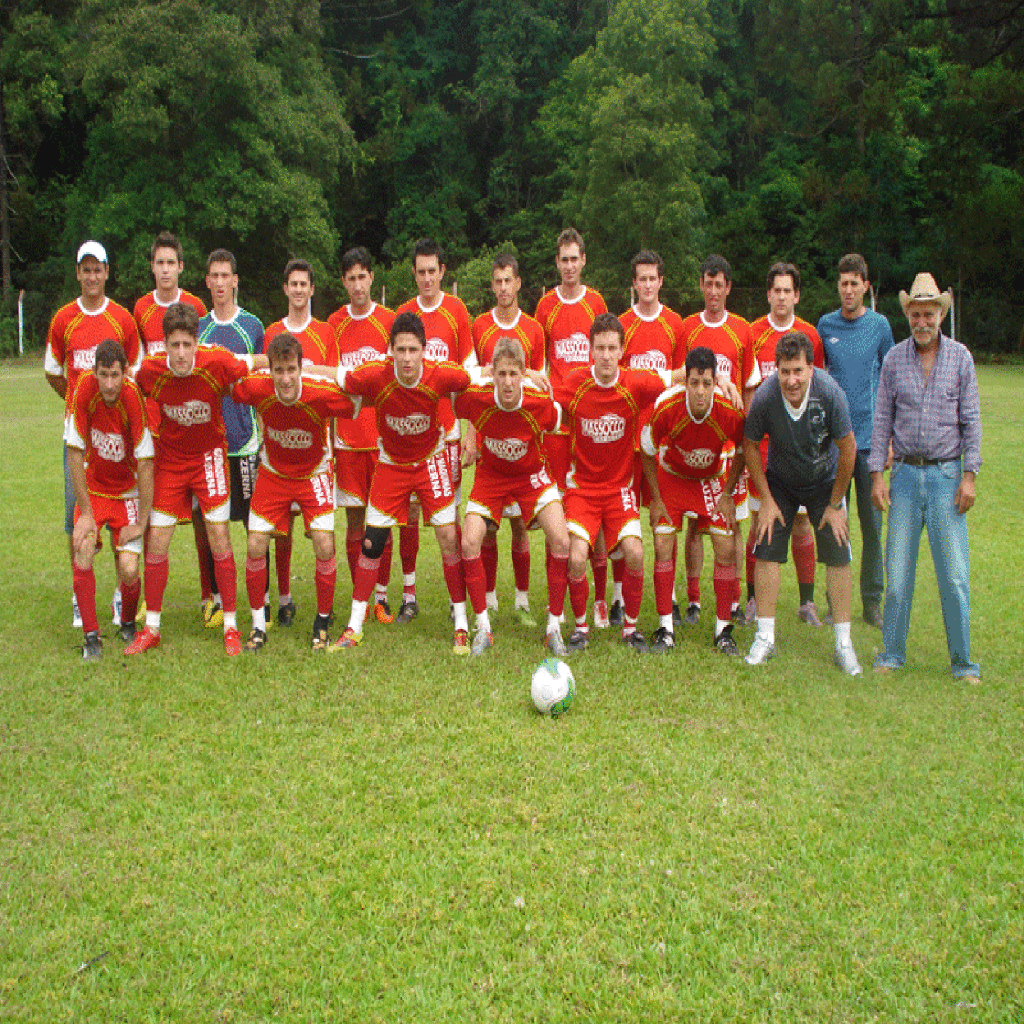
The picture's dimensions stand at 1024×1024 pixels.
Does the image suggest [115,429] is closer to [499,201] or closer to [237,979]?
[237,979]

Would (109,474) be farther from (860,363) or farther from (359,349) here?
(860,363)

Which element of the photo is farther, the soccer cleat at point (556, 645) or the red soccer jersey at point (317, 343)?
the red soccer jersey at point (317, 343)

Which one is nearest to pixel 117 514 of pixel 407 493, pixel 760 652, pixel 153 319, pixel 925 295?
pixel 153 319

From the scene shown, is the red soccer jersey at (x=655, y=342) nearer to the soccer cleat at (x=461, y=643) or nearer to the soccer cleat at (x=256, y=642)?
the soccer cleat at (x=461, y=643)

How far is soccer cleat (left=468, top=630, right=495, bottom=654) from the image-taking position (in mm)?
5996

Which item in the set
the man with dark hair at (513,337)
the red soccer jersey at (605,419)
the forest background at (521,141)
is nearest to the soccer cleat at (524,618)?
the man with dark hair at (513,337)

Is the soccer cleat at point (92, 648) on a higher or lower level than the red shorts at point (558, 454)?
lower

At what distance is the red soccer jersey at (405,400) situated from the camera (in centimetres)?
618

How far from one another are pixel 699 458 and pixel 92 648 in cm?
377

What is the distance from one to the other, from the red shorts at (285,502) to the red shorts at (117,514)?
0.72m

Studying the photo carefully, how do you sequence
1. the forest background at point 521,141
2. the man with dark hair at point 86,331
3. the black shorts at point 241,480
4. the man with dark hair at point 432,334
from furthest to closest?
1. the forest background at point 521,141
2. the man with dark hair at point 432,334
3. the black shorts at point 241,480
4. the man with dark hair at point 86,331

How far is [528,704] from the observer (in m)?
5.18

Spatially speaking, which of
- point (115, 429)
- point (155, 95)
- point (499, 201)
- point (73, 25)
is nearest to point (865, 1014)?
point (115, 429)

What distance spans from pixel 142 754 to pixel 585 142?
38029mm
